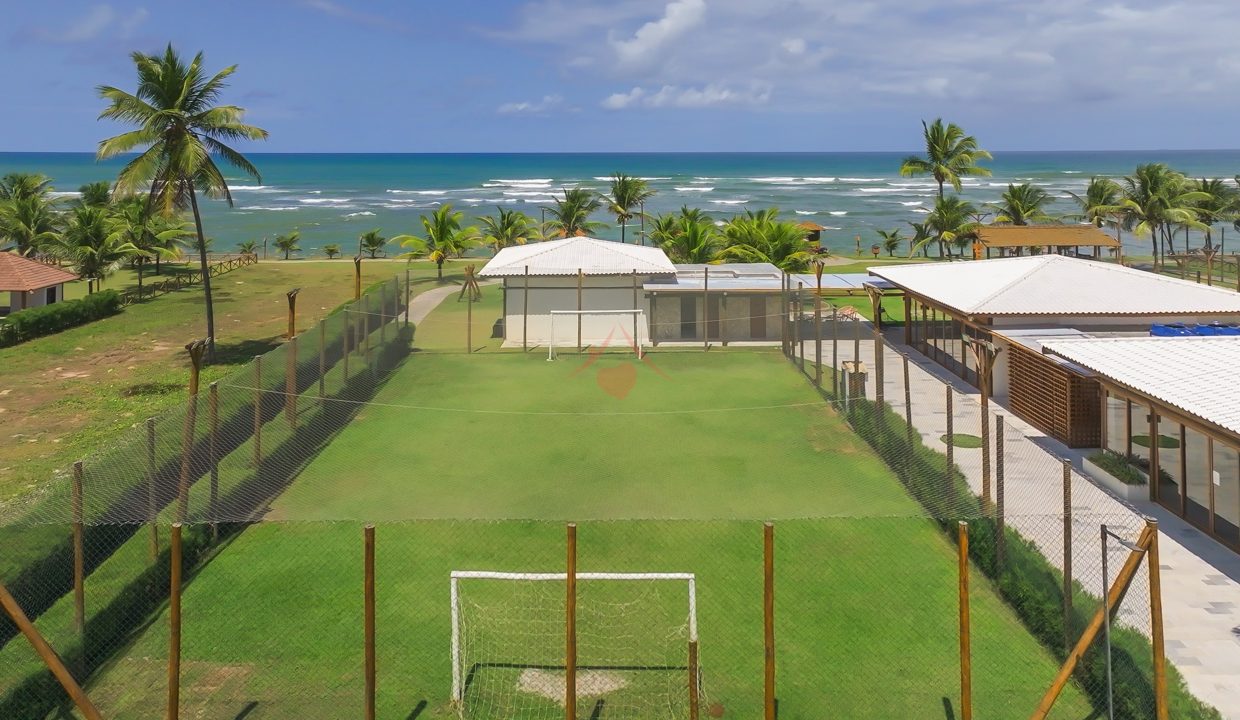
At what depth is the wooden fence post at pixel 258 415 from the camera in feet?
50.8

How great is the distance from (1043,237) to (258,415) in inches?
1385

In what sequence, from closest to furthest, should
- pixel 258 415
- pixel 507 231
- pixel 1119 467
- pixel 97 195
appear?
1. pixel 258 415
2. pixel 1119 467
3. pixel 507 231
4. pixel 97 195

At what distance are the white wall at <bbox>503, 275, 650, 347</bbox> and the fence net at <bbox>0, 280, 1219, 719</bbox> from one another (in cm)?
1070

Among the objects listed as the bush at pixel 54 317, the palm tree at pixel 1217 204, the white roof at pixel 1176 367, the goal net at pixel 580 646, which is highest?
the palm tree at pixel 1217 204

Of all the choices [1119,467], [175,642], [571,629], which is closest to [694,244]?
[1119,467]

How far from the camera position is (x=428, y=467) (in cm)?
1666

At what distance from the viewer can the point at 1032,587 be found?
11008 millimetres

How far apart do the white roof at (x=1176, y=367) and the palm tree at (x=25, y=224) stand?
3957 cm

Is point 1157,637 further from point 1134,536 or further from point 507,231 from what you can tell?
point 507,231

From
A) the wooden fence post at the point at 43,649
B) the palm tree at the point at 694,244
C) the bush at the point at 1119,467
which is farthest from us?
the palm tree at the point at 694,244

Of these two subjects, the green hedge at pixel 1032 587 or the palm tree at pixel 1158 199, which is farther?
the palm tree at pixel 1158 199

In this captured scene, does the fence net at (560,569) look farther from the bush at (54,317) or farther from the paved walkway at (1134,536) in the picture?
the bush at (54,317)

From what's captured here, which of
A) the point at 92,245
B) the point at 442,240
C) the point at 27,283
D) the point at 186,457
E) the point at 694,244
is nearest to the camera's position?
the point at 186,457

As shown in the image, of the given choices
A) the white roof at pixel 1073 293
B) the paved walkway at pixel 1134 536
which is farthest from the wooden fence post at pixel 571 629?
the white roof at pixel 1073 293
